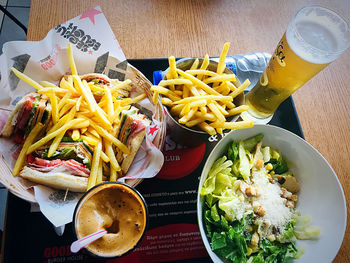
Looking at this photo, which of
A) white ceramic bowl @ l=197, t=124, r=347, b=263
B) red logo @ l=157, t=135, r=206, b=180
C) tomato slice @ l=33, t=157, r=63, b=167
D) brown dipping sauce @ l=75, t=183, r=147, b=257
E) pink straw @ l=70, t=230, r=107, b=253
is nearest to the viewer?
pink straw @ l=70, t=230, r=107, b=253

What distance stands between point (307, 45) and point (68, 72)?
115cm

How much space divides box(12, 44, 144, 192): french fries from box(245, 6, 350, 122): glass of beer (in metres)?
0.48

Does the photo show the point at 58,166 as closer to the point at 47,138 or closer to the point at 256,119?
the point at 47,138

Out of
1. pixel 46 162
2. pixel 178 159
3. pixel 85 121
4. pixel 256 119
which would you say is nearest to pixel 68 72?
pixel 85 121

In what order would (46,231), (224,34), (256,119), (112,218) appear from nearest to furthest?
(112,218)
(46,231)
(256,119)
(224,34)

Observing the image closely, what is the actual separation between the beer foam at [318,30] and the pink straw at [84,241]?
1023 millimetres

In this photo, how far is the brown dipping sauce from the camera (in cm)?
90

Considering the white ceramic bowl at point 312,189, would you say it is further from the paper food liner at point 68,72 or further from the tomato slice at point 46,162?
the tomato slice at point 46,162

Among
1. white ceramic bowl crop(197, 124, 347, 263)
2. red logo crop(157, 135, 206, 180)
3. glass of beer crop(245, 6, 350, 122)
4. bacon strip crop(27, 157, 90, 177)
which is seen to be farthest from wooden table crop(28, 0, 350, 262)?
bacon strip crop(27, 157, 90, 177)

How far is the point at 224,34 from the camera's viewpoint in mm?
1639

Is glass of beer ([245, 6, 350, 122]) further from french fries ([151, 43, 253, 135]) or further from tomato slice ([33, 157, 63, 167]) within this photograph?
tomato slice ([33, 157, 63, 167])

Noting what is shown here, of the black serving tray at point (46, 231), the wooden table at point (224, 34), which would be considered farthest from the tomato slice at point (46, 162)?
the wooden table at point (224, 34)

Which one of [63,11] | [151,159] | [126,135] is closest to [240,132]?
[151,159]

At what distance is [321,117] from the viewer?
148 centimetres
